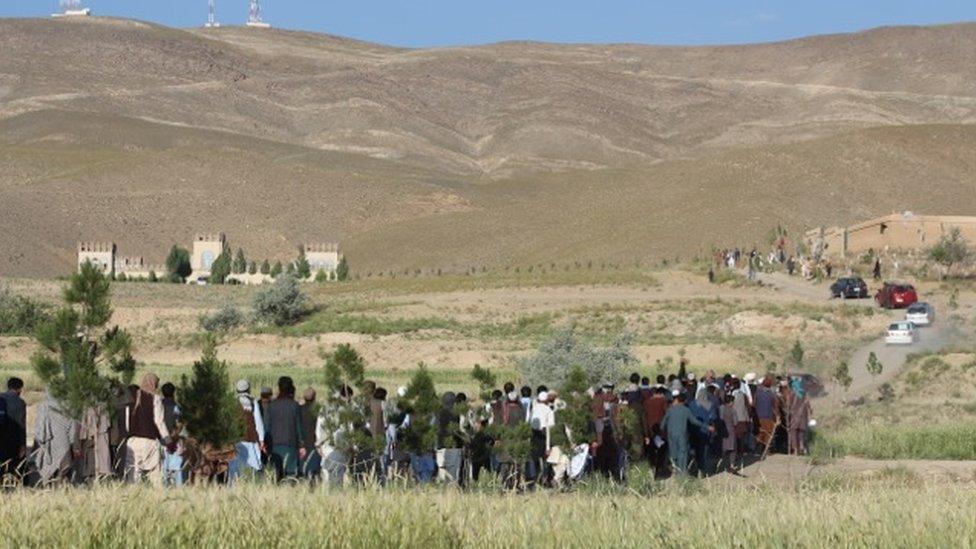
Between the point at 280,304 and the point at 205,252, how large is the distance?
138ft

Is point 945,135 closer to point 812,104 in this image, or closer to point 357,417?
point 812,104

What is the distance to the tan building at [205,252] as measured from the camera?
96.4 metres

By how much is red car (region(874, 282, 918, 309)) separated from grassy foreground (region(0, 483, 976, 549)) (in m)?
40.4

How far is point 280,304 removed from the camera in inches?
2233

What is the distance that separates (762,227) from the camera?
315 feet

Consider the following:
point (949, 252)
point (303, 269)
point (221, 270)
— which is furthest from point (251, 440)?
point (303, 269)

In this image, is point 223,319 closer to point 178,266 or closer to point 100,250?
point 178,266

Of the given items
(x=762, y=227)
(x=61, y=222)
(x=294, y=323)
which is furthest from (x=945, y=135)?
(x=294, y=323)

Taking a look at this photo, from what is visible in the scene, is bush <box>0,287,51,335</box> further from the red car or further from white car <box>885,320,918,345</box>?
the red car

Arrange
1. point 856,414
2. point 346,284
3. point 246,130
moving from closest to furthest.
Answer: point 856,414
point 346,284
point 246,130

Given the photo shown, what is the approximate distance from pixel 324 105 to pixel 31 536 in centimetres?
18350

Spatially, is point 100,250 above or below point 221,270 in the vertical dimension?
above

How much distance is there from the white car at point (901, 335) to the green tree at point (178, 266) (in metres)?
45.7

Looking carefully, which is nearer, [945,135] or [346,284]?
[346,284]
